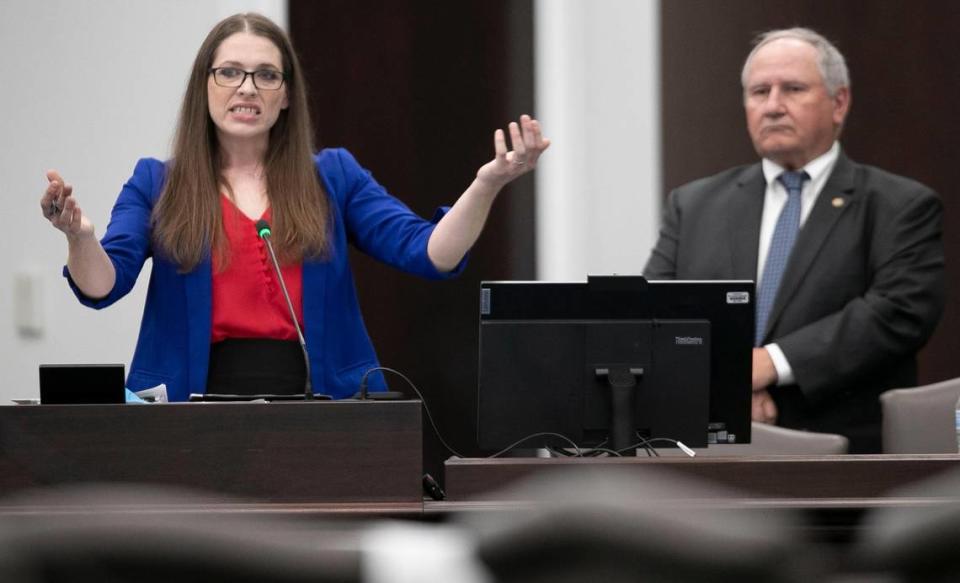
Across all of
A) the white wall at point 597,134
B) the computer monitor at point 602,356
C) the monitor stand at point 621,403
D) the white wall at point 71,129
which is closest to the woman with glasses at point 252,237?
the computer monitor at point 602,356

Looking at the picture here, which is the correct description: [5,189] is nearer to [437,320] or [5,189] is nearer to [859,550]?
[437,320]

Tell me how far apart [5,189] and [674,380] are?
337 cm

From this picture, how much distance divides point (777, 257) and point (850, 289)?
209 mm

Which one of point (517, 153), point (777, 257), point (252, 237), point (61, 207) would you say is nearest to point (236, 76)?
point (252, 237)

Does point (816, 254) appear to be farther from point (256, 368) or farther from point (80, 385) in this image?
point (80, 385)

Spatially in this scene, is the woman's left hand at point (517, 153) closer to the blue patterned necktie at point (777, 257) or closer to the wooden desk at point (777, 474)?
the wooden desk at point (777, 474)

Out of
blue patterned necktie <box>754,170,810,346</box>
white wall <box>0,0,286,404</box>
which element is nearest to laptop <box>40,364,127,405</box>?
blue patterned necktie <box>754,170,810,346</box>

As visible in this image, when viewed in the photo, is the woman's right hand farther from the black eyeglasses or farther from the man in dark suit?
the man in dark suit

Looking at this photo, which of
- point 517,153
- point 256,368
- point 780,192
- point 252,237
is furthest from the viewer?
point 780,192

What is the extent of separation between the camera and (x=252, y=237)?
296 cm

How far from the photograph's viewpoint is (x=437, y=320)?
17.4 ft

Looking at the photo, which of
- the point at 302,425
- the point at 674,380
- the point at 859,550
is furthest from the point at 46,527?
the point at 674,380

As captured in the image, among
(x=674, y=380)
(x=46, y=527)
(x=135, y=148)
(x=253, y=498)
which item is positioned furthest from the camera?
(x=135, y=148)

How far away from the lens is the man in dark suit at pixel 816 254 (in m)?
3.73
